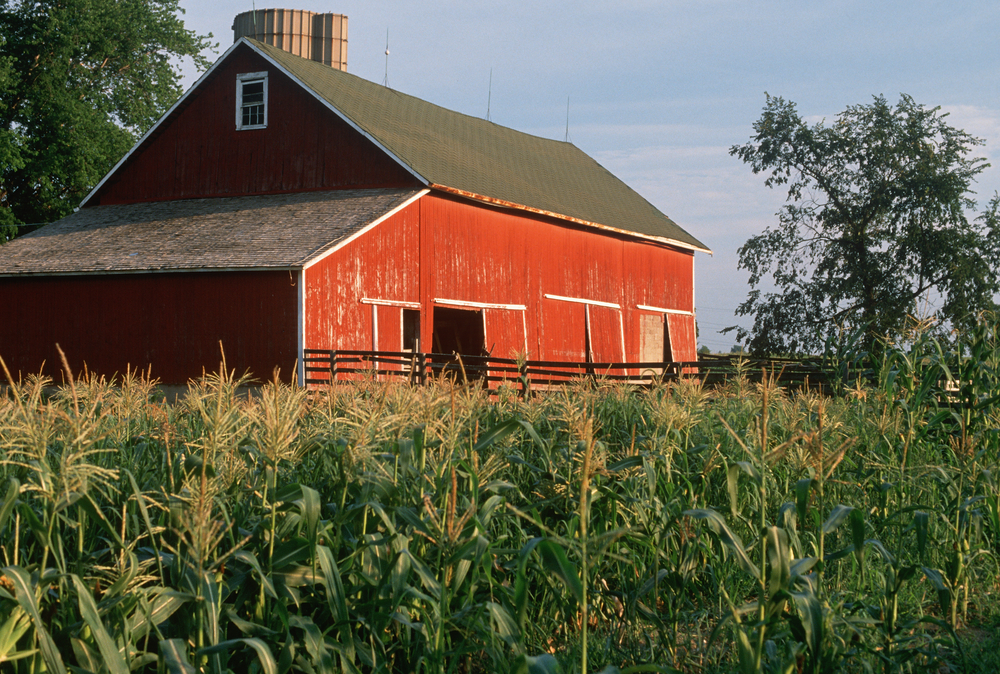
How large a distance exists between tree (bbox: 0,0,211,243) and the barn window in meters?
11.0

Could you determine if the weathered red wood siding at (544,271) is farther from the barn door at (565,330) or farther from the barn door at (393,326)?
the barn door at (393,326)

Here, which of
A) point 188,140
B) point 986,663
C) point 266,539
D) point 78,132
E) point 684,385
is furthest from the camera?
point 78,132

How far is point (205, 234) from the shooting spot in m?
19.0

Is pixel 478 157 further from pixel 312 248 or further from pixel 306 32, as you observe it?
pixel 306 32

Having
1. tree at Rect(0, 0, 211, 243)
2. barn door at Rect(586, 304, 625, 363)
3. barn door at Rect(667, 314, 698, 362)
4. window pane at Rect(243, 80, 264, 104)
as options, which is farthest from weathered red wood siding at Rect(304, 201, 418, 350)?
tree at Rect(0, 0, 211, 243)

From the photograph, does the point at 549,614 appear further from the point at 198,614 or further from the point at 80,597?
the point at 80,597

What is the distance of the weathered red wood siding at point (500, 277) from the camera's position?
17.6 metres

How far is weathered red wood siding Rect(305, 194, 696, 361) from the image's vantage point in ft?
57.8

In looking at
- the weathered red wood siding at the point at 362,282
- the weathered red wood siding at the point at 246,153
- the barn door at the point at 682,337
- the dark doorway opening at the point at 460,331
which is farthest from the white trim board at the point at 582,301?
the weathered red wood siding at the point at 246,153

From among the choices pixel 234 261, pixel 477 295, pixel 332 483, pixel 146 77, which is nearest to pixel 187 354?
pixel 234 261

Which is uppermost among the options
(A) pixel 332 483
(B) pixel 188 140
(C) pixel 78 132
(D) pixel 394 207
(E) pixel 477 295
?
(C) pixel 78 132

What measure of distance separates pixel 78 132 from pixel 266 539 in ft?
104

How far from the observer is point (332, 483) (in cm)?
379

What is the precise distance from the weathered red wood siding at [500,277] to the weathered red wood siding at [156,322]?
3.08 feet
